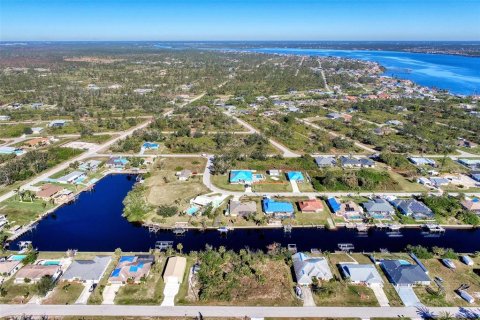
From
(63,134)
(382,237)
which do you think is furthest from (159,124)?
(382,237)

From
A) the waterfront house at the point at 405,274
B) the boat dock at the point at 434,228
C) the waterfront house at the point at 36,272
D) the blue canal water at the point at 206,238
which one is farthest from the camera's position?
the boat dock at the point at 434,228

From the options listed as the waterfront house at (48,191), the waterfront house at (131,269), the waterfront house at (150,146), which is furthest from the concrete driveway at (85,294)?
the waterfront house at (150,146)

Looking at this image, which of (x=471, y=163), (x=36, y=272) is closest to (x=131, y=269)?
(x=36, y=272)

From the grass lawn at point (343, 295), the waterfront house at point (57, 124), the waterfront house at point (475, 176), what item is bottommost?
the grass lawn at point (343, 295)

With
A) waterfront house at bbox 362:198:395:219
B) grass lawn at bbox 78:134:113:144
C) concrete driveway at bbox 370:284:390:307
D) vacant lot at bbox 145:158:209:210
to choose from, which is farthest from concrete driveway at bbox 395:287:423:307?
grass lawn at bbox 78:134:113:144

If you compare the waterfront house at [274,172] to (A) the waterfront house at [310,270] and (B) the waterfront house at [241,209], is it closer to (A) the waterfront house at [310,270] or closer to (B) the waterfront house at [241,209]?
(B) the waterfront house at [241,209]

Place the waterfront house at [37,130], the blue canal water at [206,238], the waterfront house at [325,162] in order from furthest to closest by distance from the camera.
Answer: the waterfront house at [37,130] < the waterfront house at [325,162] < the blue canal water at [206,238]
